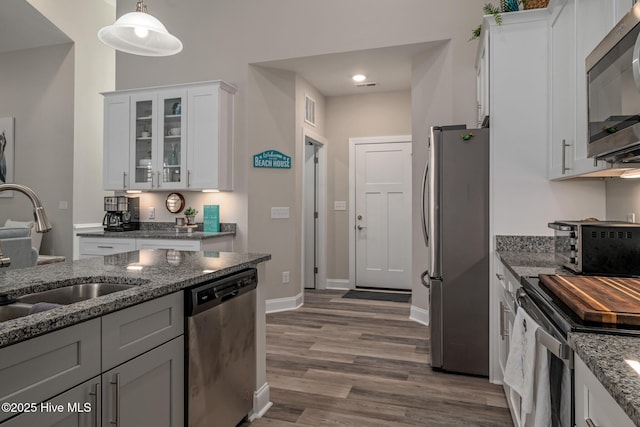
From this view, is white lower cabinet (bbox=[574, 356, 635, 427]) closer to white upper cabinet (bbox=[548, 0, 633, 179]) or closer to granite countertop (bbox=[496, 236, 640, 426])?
granite countertop (bbox=[496, 236, 640, 426])

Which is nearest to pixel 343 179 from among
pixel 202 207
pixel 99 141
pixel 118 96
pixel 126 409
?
pixel 202 207

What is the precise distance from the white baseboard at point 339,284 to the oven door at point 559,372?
4.37 m

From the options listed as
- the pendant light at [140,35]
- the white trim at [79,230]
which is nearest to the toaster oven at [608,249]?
the pendant light at [140,35]

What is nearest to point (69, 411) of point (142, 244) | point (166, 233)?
point (142, 244)

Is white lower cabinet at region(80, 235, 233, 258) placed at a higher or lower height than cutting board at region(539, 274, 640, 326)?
lower

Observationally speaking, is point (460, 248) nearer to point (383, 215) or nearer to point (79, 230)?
point (383, 215)

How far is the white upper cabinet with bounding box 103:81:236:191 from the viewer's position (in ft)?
Answer: 13.7

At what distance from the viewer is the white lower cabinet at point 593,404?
2.68ft

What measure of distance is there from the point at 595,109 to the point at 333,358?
240 centimetres

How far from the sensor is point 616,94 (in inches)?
54.5

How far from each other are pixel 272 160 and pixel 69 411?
11.7ft

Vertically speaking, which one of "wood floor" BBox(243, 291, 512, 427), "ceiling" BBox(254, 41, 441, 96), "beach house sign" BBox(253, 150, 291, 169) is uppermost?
"ceiling" BBox(254, 41, 441, 96)

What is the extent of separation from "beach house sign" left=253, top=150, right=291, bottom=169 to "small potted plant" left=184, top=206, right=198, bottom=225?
845 mm

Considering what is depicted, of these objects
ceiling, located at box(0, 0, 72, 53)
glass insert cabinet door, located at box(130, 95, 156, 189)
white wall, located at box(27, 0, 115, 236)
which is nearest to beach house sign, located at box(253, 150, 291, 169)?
glass insert cabinet door, located at box(130, 95, 156, 189)
